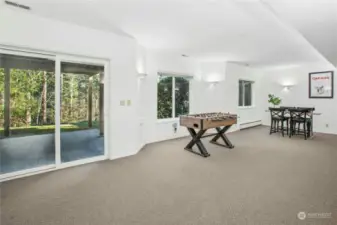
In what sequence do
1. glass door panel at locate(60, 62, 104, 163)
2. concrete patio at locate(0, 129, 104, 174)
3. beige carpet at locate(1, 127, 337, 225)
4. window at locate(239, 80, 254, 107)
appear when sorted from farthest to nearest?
window at locate(239, 80, 254, 107) → glass door panel at locate(60, 62, 104, 163) → concrete patio at locate(0, 129, 104, 174) → beige carpet at locate(1, 127, 337, 225)

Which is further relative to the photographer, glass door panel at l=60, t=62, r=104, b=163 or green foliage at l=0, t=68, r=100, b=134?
glass door panel at l=60, t=62, r=104, b=163

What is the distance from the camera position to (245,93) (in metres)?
8.38

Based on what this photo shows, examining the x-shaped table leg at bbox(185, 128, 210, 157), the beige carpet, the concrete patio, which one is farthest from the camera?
the x-shaped table leg at bbox(185, 128, 210, 157)

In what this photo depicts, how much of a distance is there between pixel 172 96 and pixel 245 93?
3.64m

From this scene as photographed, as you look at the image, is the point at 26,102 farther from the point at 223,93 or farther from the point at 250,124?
the point at 250,124

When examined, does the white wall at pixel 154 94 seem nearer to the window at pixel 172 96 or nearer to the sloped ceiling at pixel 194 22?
the window at pixel 172 96

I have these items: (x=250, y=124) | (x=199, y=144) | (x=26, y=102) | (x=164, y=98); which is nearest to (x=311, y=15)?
(x=199, y=144)

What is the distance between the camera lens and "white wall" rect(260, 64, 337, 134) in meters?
7.05

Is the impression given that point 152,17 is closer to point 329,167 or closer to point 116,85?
point 116,85

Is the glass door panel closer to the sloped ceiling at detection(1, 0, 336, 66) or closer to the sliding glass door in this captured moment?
the sliding glass door

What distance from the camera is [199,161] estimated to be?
13.0 feet

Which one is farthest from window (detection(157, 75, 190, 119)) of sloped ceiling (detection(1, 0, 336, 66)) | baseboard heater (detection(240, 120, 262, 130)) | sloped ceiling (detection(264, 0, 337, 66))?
sloped ceiling (detection(264, 0, 337, 66))

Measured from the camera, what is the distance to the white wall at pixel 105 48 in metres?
3.00

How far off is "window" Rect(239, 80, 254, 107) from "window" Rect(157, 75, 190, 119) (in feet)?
8.54
